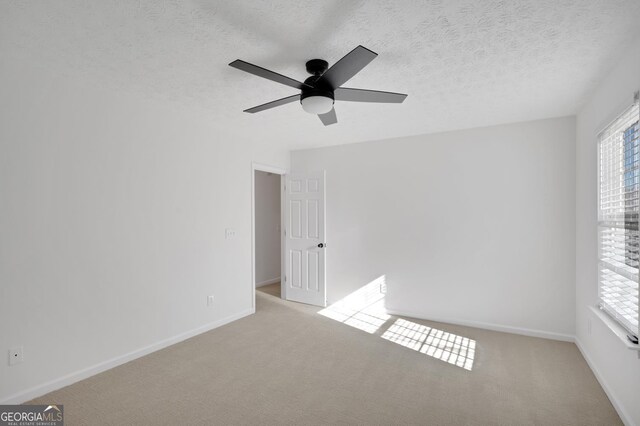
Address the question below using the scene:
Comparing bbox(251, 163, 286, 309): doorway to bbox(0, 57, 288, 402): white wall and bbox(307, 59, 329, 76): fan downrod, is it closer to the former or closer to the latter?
bbox(0, 57, 288, 402): white wall

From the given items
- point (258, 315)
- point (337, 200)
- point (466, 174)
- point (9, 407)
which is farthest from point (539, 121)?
point (9, 407)

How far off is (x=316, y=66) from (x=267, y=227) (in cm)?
482

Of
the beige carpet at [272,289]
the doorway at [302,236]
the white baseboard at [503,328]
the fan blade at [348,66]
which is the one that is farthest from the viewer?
the beige carpet at [272,289]

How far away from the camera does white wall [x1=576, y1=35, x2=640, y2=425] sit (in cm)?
206

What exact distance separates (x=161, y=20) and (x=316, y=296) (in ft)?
13.4

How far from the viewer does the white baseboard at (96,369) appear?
2.36 m

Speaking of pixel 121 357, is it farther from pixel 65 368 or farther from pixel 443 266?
pixel 443 266

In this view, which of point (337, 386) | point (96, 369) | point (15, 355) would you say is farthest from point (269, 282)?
point (15, 355)

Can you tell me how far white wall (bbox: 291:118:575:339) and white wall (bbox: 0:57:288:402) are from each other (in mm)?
1923

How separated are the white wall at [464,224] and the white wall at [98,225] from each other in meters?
1.92

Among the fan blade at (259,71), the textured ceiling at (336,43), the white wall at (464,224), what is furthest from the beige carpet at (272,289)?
the fan blade at (259,71)

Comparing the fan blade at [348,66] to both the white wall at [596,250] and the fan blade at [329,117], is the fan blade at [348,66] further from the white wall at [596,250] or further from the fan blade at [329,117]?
the white wall at [596,250]

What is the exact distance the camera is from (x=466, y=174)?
4043mm

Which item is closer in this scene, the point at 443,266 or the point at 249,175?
the point at 443,266
